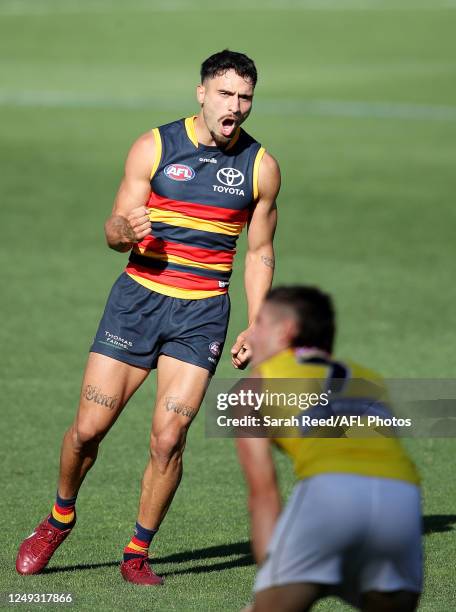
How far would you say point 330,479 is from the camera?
4.37m

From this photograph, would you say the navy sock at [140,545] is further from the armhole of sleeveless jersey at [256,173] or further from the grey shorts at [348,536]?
the grey shorts at [348,536]

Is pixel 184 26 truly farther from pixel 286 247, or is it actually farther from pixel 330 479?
pixel 330 479

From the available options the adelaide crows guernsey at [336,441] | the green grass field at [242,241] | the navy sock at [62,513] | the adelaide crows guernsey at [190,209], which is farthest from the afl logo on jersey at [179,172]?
the adelaide crows guernsey at [336,441]

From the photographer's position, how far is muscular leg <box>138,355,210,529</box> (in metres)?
7.22

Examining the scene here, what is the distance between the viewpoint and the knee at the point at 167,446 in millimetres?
7219

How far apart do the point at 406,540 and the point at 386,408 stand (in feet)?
1.71

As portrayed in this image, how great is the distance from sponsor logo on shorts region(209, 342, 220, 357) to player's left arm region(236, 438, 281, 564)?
110 inches

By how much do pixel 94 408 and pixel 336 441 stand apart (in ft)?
9.72

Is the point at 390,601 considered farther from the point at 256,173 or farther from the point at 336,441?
the point at 256,173

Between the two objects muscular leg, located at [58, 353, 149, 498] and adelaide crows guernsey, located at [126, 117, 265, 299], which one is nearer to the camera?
muscular leg, located at [58, 353, 149, 498]

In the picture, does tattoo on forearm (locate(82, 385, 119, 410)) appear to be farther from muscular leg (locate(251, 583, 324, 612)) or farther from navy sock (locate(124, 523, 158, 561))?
muscular leg (locate(251, 583, 324, 612))

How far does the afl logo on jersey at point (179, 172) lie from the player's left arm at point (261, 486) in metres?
3.05

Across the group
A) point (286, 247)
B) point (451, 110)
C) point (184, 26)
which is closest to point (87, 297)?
point (286, 247)

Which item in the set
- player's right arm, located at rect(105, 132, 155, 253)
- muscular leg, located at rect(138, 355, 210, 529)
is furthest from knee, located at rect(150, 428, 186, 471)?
player's right arm, located at rect(105, 132, 155, 253)
